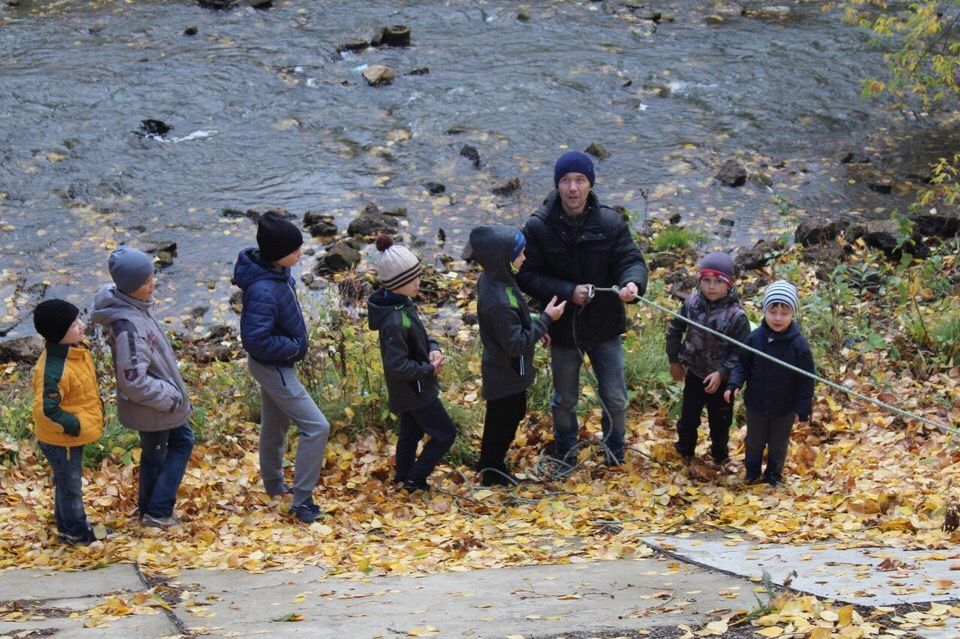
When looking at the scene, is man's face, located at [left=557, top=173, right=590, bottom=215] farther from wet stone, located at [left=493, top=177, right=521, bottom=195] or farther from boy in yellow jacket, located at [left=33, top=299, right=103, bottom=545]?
wet stone, located at [left=493, top=177, right=521, bottom=195]

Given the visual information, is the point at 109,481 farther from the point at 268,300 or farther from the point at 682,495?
the point at 682,495

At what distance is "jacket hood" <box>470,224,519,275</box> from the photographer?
22.4ft

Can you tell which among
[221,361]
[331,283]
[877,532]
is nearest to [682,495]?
[877,532]

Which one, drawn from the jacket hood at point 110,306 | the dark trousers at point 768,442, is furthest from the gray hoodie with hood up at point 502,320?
the jacket hood at point 110,306

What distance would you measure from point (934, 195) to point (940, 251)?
2460 mm

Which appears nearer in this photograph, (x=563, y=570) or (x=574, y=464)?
(x=563, y=570)

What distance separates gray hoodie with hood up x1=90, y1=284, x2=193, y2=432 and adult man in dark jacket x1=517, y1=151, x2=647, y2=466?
2247mm

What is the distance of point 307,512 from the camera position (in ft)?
22.4

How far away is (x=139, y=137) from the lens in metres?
16.1

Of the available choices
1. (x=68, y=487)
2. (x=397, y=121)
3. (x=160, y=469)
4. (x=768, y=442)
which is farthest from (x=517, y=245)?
(x=397, y=121)

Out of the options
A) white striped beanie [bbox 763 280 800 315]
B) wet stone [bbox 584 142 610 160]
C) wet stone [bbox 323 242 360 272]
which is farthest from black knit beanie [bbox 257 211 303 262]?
wet stone [bbox 584 142 610 160]

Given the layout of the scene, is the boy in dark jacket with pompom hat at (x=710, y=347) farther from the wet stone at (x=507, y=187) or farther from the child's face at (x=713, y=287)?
the wet stone at (x=507, y=187)

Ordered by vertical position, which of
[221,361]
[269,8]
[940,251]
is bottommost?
[221,361]

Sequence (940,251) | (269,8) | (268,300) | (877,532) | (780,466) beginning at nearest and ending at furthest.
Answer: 1. (877,532)
2. (268,300)
3. (780,466)
4. (940,251)
5. (269,8)
